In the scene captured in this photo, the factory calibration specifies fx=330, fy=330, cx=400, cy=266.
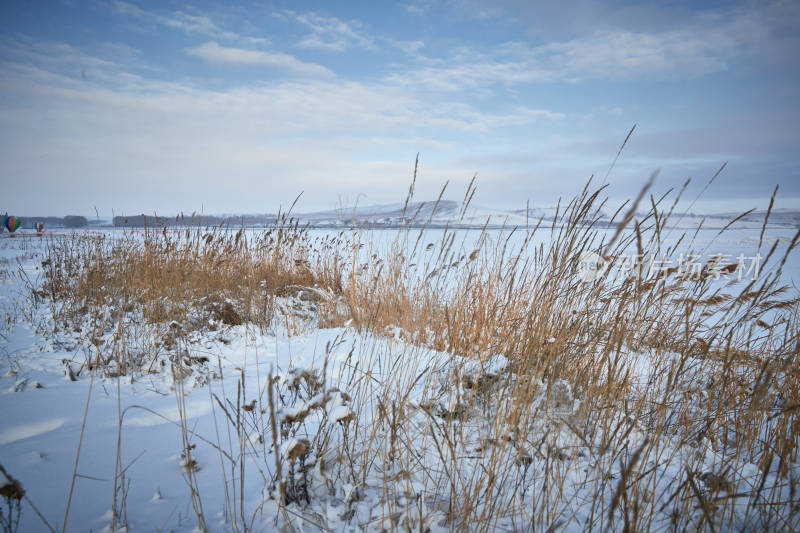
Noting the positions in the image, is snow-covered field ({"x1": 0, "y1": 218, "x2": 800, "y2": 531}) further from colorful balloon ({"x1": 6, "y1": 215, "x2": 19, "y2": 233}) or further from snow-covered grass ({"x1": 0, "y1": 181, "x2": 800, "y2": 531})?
colorful balloon ({"x1": 6, "y1": 215, "x2": 19, "y2": 233})

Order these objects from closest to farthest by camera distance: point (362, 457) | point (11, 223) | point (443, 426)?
point (443, 426)
point (362, 457)
point (11, 223)

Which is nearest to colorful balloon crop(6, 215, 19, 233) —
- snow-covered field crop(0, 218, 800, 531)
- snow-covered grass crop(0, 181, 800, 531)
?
snow-covered grass crop(0, 181, 800, 531)

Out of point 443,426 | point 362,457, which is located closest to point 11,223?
point 362,457

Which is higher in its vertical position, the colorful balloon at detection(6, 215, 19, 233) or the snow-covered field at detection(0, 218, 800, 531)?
the colorful balloon at detection(6, 215, 19, 233)

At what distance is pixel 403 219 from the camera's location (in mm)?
2338

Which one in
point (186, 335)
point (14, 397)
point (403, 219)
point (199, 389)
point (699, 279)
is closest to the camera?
point (699, 279)

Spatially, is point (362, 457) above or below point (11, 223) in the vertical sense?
below

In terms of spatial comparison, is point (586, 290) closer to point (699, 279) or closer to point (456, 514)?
point (699, 279)

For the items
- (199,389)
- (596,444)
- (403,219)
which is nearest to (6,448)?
(199,389)

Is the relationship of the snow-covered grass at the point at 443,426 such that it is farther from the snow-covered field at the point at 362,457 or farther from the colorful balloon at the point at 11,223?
the colorful balloon at the point at 11,223

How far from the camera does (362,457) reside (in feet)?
4.77

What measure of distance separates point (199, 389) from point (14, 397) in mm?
961

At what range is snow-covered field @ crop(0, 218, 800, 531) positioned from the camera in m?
1.12

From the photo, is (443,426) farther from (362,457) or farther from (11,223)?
(11,223)
